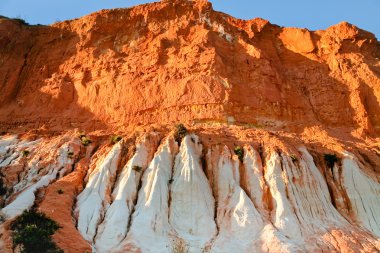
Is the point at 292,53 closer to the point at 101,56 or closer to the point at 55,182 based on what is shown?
the point at 101,56

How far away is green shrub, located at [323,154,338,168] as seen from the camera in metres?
33.1

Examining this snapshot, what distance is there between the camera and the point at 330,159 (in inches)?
1309

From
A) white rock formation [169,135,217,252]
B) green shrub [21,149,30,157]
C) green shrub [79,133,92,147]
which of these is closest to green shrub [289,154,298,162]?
white rock formation [169,135,217,252]

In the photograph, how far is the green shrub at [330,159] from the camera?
33125 millimetres

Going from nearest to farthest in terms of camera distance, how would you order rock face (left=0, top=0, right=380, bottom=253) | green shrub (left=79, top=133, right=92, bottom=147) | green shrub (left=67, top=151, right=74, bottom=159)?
rock face (left=0, top=0, right=380, bottom=253)
green shrub (left=67, top=151, right=74, bottom=159)
green shrub (left=79, top=133, right=92, bottom=147)

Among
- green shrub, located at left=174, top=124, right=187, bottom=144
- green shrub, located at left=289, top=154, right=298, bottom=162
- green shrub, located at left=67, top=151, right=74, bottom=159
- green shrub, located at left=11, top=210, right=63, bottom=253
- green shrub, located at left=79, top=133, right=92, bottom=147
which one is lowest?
green shrub, located at left=11, top=210, right=63, bottom=253

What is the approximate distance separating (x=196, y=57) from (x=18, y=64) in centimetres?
1464

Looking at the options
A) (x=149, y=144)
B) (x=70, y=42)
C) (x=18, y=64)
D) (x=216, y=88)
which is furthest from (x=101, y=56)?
(x=149, y=144)

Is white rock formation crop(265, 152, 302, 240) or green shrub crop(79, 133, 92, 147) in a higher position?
green shrub crop(79, 133, 92, 147)

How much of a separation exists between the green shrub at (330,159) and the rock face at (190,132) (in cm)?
11

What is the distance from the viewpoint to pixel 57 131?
38.6 metres

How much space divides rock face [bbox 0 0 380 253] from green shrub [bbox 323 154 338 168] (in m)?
0.11

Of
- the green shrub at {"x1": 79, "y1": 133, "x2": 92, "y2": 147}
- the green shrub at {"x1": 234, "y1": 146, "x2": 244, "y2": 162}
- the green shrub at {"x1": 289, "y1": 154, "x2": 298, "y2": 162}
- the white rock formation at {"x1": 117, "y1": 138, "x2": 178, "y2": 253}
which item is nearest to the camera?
the white rock formation at {"x1": 117, "y1": 138, "x2": 178, "y2": 253}

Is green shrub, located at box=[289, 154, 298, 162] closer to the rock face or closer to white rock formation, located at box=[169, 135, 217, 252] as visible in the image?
the rock face
